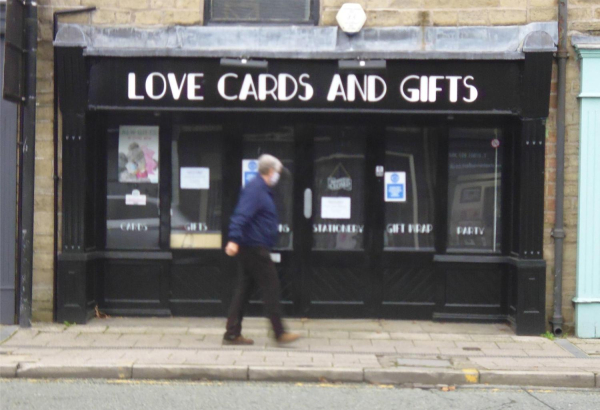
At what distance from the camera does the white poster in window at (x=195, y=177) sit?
9.20 m

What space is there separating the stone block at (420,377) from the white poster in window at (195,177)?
3.41m

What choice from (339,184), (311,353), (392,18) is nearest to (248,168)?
(339,184)

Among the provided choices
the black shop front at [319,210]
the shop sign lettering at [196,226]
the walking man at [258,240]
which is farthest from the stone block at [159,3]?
the shop sign lettering at [196,226]

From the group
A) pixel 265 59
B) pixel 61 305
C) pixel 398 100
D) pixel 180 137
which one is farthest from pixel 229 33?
pixel 61 305

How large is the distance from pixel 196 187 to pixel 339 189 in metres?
1.72

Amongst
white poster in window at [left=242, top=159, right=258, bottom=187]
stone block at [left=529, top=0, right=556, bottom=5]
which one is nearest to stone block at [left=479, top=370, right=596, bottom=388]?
white poster in window at [left=242, top=159, right=258, bottom=187]

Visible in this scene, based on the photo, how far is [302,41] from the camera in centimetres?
871

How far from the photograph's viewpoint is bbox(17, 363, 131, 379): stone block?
269 inches

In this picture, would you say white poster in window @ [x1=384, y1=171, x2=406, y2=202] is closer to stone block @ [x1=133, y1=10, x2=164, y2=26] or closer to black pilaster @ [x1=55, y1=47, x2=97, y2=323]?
stone block @ [x1=133, y1=10, x2=164, y2=26]

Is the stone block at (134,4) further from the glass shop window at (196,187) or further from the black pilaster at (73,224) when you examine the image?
the glass shop window at (196,187)

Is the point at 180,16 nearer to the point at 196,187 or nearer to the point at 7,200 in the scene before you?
the point at 196,187

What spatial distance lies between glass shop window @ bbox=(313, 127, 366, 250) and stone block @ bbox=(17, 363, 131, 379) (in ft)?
10.2

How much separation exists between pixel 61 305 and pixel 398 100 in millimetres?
4458

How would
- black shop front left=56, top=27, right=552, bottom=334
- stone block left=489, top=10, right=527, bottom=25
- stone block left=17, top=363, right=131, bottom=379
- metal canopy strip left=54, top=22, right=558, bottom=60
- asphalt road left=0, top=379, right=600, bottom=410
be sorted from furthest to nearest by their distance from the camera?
1. black shop front left=56, top=27, right=552, bottom=334
2. stone block left=489, top=10, right=527, bottom=25
3. metal canopy strip left=54, top=22, right=558, bottom=60
4. stone block left=17, top=363, right=131, bottom=379
5. asphalt road left=0, top=379, right=600, bottom=410
